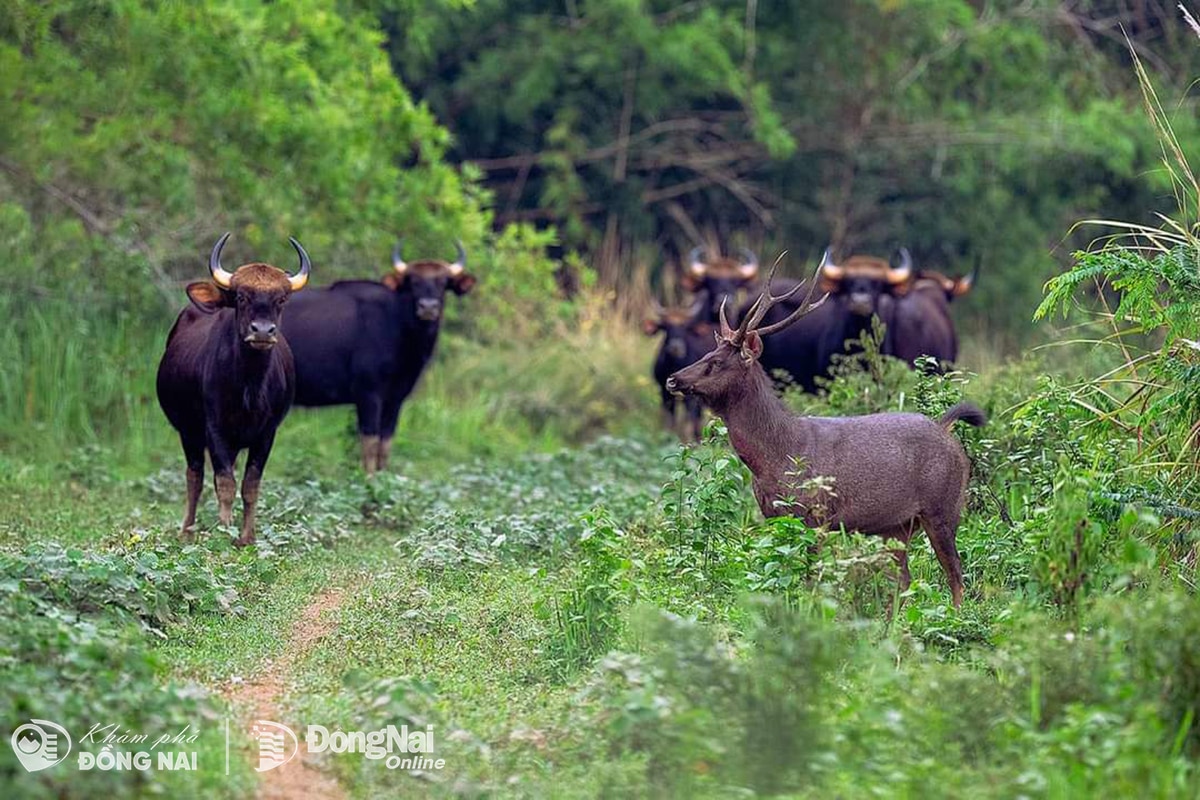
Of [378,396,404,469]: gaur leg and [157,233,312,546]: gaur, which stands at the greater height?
[157,233,312,546]: gaur

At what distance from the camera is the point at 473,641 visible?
25.8 ft

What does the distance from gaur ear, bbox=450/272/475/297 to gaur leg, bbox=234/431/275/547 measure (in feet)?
15.3

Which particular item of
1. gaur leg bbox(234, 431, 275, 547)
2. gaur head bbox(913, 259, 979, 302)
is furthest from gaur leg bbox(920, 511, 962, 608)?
gaur head bbox(913, 259, 979, 302)

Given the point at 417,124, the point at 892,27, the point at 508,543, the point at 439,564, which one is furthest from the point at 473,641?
the point at 892,27

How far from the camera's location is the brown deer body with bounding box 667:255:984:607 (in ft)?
27.7

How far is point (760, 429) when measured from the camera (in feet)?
28.6

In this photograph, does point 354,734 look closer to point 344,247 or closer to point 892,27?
point 344,247

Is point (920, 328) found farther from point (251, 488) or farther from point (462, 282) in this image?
point (251, 488)

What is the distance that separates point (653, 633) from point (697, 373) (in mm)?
2798

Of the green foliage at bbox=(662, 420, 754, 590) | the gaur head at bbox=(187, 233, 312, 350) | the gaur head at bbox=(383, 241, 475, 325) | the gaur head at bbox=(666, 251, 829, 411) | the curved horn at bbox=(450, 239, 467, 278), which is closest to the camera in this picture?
the green foliage at bbox=(662, 420, 754, 590)

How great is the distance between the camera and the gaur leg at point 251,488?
10.2 metres

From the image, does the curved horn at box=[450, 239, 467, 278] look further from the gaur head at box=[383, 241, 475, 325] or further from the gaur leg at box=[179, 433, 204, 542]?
the gaur leg at box=[179, 433, 204, 542]

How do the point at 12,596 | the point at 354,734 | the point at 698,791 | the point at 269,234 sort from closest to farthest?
1. the point at 698,791
2. the point at 354,734
3. the point at 12,596
4. the point at 269,234

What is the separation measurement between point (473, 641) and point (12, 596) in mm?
2124
